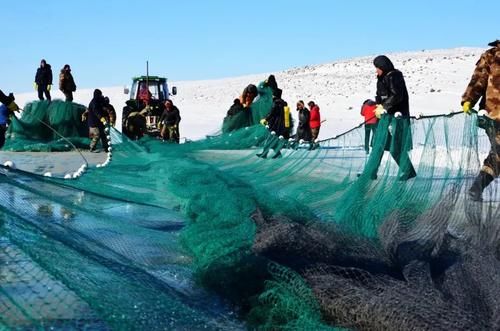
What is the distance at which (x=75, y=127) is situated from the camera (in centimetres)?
1692

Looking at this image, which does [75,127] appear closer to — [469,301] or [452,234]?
[452,234]

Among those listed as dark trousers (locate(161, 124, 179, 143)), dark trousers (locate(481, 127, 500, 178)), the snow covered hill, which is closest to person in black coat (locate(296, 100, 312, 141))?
dark trousers (locate(161, 124, 179, 143))

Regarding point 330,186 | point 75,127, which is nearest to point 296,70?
point 75,127

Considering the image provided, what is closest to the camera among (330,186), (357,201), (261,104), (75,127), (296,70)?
(357,201)

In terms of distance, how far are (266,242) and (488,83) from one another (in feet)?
13.3

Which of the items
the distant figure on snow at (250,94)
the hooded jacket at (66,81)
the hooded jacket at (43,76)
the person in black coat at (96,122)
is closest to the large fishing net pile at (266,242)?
the distant figure on snow at (250,94)

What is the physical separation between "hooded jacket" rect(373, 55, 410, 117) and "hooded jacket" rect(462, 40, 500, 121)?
0.76 m

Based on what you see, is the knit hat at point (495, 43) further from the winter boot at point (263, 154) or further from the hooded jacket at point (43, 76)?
the hooded jacket at point (43, 76)

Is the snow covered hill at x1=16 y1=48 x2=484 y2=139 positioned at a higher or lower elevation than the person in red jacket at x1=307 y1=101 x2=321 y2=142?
higher

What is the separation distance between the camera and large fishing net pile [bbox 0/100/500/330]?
3395 millimetres

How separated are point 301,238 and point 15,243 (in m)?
1.69

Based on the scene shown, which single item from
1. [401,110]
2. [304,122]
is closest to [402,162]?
[401,110]

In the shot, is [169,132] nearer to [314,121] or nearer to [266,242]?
[314,121]

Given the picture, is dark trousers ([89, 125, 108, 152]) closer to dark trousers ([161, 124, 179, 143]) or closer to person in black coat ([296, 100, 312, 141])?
dark trousers ([161, 124, 179, 143])
